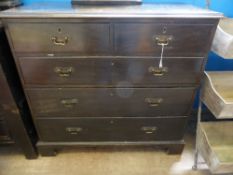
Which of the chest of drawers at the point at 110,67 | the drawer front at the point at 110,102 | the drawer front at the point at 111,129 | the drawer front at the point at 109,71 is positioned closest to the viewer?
the chest of drawers at the point at 110,67

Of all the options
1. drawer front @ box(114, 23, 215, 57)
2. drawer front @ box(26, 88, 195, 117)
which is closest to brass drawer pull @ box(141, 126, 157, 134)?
drawer front @ box(26, 88, 195, 117)

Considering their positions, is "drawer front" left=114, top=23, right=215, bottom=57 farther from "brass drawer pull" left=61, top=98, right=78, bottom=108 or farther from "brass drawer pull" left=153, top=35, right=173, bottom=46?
"brass drawer pull" left=61, top=98, right=78, bottom=108

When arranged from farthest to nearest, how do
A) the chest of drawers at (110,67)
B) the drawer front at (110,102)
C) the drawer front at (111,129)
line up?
the drawer front at (111,129) → the drawer front at (110,102) → the chest of drawers at (110,67)

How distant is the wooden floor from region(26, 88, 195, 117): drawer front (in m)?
0.40

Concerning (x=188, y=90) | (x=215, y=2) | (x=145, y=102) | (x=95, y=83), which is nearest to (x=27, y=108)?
(x=95, y=83)

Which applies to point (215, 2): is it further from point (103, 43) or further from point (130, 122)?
point (130, 122)

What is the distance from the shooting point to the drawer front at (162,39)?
3.29 feet

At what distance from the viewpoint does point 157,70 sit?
113 cm

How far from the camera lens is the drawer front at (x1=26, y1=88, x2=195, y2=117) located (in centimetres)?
120

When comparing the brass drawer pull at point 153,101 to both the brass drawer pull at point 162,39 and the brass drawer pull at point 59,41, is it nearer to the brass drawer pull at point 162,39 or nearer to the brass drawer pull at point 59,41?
the brass drawer pull at point 162,39

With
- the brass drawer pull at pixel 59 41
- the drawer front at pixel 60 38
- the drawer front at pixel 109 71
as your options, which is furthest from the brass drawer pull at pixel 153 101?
the brass drawer pull at pixel 59 41

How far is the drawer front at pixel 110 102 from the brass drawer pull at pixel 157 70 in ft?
0.36

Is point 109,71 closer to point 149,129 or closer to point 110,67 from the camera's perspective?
point 110,67

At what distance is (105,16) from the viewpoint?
37.7 inches
